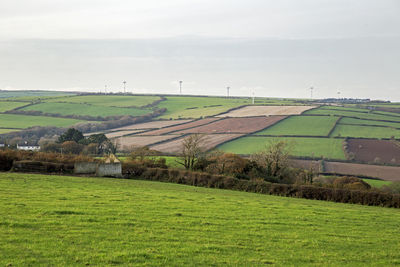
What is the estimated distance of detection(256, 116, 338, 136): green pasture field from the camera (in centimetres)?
9406

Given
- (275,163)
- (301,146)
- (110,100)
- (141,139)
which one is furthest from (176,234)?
(110,100)

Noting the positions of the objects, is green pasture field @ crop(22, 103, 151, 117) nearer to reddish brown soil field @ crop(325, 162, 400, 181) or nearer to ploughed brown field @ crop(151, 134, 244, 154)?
ploughed brown field @ crop(151, 134, 244, 154)

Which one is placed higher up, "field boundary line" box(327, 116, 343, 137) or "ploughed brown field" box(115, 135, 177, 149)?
"field boundary line" box(327, 116, 343, 137)

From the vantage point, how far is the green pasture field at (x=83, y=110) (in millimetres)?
129400

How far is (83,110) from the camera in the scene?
132750 millimetres

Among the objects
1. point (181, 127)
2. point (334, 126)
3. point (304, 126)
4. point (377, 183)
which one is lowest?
point (377, 183)

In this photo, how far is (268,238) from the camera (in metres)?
15.8

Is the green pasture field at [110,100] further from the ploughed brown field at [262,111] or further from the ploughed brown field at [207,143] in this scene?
the ploughed brown field at [207,143]

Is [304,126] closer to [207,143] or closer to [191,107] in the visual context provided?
[207,143]

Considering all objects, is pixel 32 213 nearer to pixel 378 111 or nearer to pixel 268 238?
pixel 268 238

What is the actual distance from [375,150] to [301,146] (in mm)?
13386

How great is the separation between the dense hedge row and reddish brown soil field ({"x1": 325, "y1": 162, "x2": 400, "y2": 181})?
26.8 metres

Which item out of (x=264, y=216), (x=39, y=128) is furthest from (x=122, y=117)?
(x=264, y=216)

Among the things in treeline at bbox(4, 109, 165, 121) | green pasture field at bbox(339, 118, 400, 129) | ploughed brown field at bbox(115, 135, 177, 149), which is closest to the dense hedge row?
ploughed brown field at bbox(115, 135, 177, 149)
